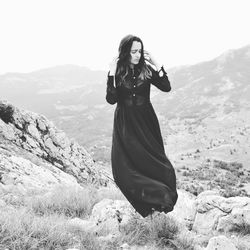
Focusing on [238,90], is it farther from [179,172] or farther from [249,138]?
[179,172]

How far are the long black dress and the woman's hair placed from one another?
0.05 m

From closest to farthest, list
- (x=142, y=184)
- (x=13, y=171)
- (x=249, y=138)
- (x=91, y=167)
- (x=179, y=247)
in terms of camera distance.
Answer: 1. (x=179, y=247)
2. (x=142, y=184)
3. (x=13, y=171)
4. (x=91, y=167)
5. (x=249, y=138)

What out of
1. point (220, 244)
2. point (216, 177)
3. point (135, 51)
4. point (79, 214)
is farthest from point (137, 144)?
point (216, 177)

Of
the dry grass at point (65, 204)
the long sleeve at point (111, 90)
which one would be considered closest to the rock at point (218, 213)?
the dry grass at point (65, 204)

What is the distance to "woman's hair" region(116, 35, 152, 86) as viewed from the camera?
394cm

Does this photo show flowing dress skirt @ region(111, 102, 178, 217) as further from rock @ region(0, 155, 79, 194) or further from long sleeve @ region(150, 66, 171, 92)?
rock @ region(0, 155, 79, 194)

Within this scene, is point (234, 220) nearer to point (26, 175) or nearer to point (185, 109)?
point (26, 175)

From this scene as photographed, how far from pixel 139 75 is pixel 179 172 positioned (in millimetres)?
22755

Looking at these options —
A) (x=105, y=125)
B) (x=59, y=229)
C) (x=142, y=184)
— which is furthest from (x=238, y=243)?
(x=105, y=125)

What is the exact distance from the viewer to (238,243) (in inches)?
140

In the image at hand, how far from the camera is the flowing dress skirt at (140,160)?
12.6 ft

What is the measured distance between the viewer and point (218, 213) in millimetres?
4484

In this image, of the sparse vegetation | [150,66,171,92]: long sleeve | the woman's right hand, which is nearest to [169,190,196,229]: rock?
[150,66,171,92]: long sleeve

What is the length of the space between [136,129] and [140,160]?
1.14 feet
